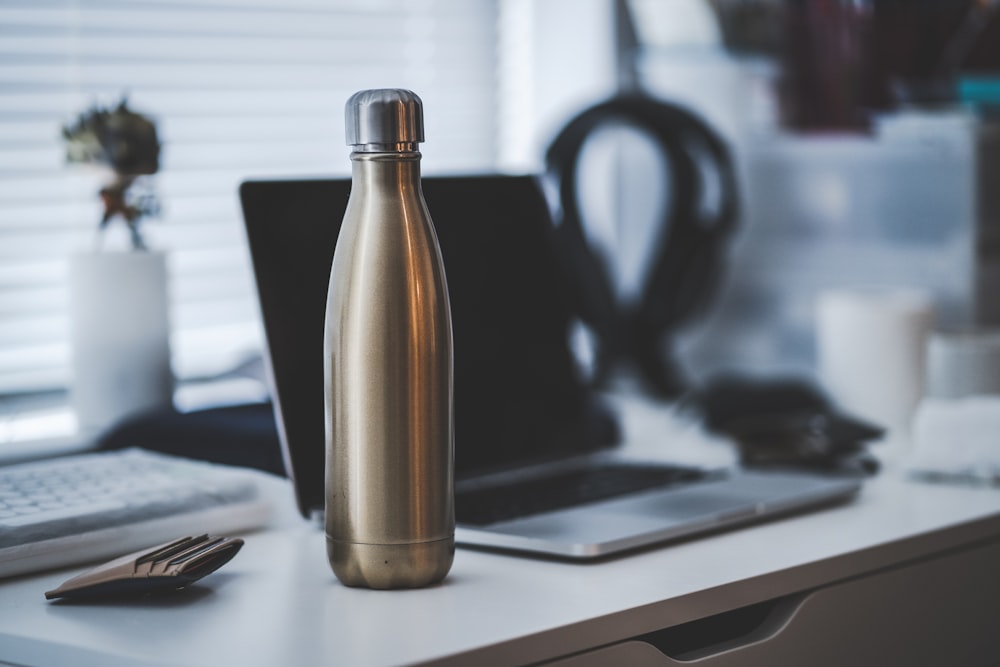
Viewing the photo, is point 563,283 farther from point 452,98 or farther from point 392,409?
point 452,98

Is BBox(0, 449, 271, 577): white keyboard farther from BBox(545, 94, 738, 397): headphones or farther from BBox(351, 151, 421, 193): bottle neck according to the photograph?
BBox(545, 94, 738, 397): headphones

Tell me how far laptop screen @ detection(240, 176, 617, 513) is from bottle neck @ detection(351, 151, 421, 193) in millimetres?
240

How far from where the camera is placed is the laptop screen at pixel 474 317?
967 millimetres

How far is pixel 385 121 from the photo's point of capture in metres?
0.74

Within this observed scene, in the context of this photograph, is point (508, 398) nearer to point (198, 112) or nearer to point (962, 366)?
point (962, 366)

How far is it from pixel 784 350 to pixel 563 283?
50 cm

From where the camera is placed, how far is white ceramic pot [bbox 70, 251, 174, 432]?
114 cm

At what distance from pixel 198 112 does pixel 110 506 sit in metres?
0.79

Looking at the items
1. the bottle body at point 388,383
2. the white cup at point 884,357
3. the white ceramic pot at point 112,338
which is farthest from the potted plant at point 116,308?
the white cup at point 884,357

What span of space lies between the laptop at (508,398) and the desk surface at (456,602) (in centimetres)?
4

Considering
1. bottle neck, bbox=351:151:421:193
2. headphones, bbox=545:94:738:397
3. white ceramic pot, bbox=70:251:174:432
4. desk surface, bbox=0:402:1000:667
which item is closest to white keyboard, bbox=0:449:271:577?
desk surface, bbox=0:402:1000:667

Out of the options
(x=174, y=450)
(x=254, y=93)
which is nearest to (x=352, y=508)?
(x=174, y=450)

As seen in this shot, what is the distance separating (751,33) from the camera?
1.67 m

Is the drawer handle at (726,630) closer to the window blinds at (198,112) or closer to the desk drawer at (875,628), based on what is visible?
the desk drawer at (875,628)
